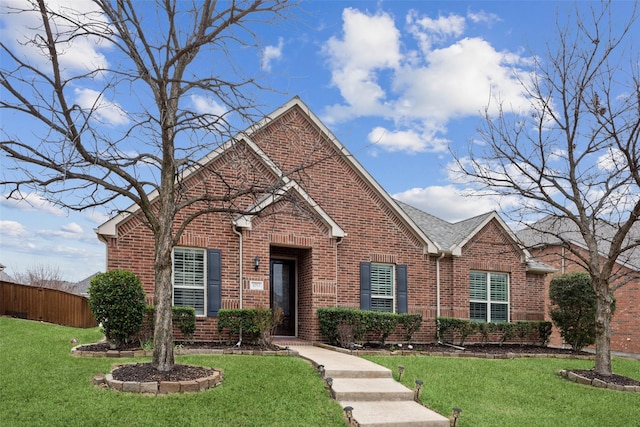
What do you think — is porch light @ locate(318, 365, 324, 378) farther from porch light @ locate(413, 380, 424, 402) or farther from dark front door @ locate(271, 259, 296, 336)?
dark front door @ locate(271, 259, 296, 336)

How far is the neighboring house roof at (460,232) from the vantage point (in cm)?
1719

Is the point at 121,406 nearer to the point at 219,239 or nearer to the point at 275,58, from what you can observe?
the point at 275,58

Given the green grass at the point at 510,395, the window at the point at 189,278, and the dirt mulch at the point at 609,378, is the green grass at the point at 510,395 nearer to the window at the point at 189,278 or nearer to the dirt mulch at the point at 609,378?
the dirt mulch at the point at 609,378

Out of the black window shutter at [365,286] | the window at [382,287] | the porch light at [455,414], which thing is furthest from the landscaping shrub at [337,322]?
the porch light at [455,414]

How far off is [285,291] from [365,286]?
239 centimetres

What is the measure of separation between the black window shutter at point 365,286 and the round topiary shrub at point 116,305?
6646mm

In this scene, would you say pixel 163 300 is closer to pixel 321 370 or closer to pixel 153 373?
pixel 153 373

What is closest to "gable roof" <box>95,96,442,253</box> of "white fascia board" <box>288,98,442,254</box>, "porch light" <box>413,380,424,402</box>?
"white fascia board" <box>288,98,442,254</box>

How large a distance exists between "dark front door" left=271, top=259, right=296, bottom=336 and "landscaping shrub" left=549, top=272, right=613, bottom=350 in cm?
869

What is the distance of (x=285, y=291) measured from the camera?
15.5 meters

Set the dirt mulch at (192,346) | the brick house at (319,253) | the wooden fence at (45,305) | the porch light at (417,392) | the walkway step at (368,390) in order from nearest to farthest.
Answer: the walkway step at (368,390) → the porch light at (417,392) → the dirt mulch at (192,346) → the brick house at (319,253) → the wooden fence at (45,305)

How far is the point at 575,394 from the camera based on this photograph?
10.4 m

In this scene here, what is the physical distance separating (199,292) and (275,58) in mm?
7063

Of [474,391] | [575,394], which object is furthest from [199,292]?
[575,394]
